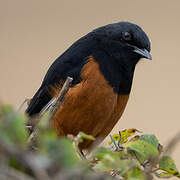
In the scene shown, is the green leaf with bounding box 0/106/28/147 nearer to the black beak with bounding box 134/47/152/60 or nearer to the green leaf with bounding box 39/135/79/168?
the green leaf with bounding box 39/135/79/168

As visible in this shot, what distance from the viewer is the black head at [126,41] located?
9.82ft

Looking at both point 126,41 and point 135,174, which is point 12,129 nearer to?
point 135,174

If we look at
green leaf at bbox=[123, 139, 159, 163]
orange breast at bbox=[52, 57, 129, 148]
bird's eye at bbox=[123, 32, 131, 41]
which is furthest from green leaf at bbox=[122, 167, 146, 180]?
bird's eye at bbox=[123, 32, 131, 41]

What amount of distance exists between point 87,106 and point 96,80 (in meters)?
0.21

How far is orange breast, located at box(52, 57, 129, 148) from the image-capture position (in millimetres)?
2723

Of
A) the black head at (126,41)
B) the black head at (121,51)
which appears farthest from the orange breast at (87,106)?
the black head at (126,41)

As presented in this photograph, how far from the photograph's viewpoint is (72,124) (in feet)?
9.05

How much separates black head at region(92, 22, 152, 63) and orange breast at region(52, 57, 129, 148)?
0.37 meters

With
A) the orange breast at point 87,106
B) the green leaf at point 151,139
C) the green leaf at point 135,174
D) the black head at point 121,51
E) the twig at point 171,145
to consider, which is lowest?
the orange breast at point 87,106

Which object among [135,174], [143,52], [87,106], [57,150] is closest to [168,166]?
[135,174]

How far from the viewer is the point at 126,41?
310 centimetres

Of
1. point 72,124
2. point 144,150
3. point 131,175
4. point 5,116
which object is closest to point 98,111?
point 72,124

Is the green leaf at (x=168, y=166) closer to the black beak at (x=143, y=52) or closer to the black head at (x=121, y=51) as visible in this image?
the black head at (x=121, y=51)

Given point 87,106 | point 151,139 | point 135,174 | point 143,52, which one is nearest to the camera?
point 135,174
